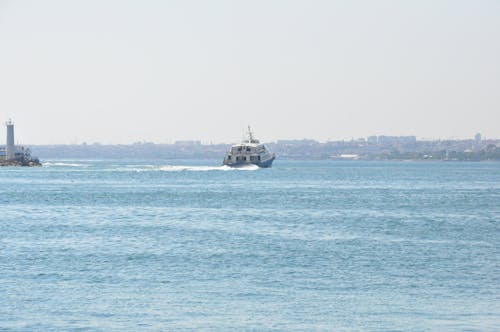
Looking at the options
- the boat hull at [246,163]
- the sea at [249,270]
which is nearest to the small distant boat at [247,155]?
the boat hull at [246,163]

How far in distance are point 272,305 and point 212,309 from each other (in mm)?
1765

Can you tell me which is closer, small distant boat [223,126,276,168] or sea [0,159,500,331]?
sea [0,159,500,331]

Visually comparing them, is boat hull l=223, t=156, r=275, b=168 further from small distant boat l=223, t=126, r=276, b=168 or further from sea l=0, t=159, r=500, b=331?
sea l=0, t=159, r=500, b=331

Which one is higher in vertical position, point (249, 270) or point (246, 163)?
point (249, 270)

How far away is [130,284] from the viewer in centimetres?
3331

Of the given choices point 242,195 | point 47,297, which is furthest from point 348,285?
point 242,195

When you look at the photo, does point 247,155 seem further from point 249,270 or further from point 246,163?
point 249,270

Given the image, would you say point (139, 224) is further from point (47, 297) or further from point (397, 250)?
point (47, 297)

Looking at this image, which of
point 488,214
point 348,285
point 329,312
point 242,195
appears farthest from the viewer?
point 242,195

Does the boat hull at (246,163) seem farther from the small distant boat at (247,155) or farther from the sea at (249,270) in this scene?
the sea at (249,270)

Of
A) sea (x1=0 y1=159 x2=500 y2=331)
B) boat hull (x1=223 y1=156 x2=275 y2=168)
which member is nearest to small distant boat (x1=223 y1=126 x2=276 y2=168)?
boat hull (x1=223 y1=156 x2=275 y2=168)

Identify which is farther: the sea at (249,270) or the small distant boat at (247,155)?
the small distant boat at (247,155)

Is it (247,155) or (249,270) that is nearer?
(249,270)

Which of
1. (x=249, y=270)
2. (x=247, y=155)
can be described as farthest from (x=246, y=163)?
(x=249, y=270)
